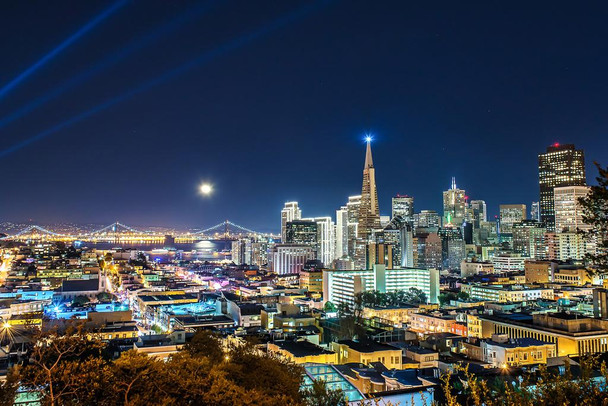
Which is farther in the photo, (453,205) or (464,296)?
(453,205)

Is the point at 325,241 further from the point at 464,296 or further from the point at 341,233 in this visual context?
the point at 464,296

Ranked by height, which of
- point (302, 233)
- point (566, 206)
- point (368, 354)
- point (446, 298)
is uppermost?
point (566, 206)

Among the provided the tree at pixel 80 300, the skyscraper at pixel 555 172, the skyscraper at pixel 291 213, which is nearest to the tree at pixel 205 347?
the tree at pixel 80 300

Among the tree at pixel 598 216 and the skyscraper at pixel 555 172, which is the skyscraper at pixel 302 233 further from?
the tree at pixel 598 216

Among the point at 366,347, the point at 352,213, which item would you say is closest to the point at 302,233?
the point at 352,213

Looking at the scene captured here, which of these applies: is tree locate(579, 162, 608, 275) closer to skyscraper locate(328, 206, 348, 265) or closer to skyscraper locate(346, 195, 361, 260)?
skyscraper locate(346, 195, 361, 260)
